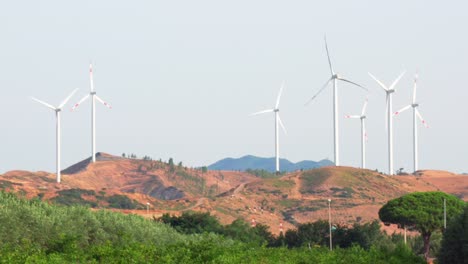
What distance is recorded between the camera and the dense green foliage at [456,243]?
70938 millimetres

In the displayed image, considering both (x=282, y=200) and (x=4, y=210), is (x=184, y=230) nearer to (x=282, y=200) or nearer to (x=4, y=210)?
(x=4, y=210)

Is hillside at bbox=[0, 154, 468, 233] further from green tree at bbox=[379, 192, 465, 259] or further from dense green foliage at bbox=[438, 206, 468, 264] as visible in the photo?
dense green foliage at bbox=[438, 206, 468, 264]

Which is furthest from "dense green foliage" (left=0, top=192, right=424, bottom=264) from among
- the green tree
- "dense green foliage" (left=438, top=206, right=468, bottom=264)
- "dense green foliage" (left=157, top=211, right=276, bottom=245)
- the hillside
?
the hillside

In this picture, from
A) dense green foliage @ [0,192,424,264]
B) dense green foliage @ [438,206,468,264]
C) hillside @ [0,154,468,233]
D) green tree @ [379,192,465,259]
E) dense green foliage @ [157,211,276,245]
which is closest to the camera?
dense green foliage @ [0,192,424,264]

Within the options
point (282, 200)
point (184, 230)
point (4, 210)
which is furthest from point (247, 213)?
point (4, 210)

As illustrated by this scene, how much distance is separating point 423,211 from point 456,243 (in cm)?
3783

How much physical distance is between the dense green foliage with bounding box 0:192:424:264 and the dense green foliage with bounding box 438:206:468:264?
1.89 m

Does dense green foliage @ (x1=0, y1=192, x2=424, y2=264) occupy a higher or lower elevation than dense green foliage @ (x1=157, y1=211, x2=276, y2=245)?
higher

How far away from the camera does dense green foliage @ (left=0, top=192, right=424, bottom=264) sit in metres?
51.7

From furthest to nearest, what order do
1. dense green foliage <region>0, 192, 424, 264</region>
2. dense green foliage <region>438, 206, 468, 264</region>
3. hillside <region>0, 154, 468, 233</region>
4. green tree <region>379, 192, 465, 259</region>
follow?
hillside <region>0, 154, 468, 233</region> → green tree <region>379, 192, 465, 259</region> → dense green foliage <region>438, 206, 468, 264</region> → dense green foliage <region>0, 192, 424, 264</region>

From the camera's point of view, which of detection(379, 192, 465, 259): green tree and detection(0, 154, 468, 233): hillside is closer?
detection(379, 192, 465, 259): green tree

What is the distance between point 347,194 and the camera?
178250 mm

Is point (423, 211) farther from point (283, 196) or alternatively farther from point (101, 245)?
point (283, 196)

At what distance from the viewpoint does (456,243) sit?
72.1 m
